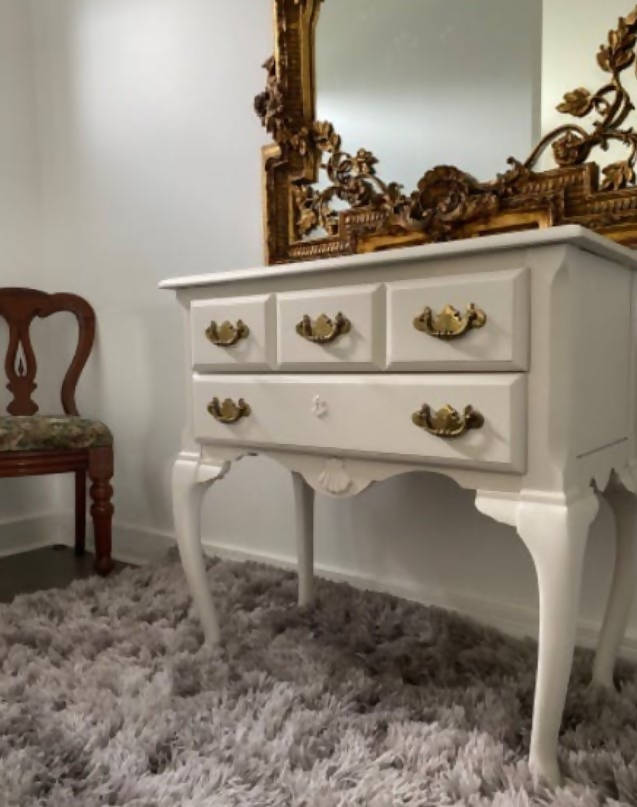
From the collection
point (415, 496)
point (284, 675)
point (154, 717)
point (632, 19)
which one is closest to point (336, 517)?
point (415, 496)

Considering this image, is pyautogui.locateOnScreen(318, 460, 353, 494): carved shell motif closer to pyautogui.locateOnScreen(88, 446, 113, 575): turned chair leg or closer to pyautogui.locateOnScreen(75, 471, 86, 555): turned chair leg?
pyautogui.locateOnScreen(88, 446, 113, 575): turned chair leg

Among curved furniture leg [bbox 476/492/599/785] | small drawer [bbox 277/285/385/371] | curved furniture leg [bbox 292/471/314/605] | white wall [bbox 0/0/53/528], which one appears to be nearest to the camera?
curved furniture leg [bbox 476/492/599/785]

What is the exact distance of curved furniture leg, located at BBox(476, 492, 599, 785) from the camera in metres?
1.01

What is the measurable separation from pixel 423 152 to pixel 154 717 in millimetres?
1323

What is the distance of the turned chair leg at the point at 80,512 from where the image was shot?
97.7 inches

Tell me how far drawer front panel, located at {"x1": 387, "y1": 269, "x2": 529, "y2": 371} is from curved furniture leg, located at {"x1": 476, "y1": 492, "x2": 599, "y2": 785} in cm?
22

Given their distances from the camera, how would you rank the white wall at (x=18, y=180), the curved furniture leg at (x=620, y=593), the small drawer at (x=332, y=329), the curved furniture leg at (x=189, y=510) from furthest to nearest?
the white wall at (x=18, y=180) < the curved furniture leg at (x=189, y=510) < the curved furniture leg at (x=620, y=593) < the small drawer at (x=332, y=329)

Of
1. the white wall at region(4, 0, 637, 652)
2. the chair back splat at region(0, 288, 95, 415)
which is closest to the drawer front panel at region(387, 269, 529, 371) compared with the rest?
the white wall at region(4, 0, 637, 652)

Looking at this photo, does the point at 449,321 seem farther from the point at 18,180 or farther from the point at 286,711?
the point at 18,180

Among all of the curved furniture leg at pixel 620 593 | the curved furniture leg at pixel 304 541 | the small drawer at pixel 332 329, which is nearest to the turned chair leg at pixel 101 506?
the curved furniture leg at pixel 304 541

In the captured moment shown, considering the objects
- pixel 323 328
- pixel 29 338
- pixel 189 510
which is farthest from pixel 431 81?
pixel 29 338

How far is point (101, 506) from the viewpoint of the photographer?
7.15ft

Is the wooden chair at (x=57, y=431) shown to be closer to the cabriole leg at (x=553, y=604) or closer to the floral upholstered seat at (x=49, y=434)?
the floral upholstered seat at (x=49, y=434)

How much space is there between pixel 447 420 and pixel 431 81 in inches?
38.6
